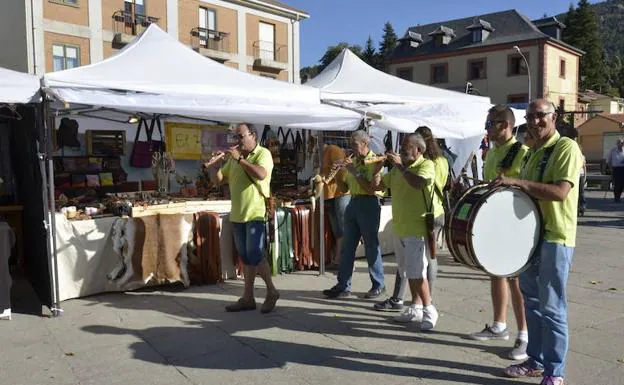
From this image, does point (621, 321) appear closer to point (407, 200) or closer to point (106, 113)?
point (407, 200)

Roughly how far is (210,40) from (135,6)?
164 inches

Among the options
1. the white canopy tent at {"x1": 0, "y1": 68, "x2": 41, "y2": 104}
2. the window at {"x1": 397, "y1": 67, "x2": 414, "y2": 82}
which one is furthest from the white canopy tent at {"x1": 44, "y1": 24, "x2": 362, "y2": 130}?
the window at {"x1": 397, "y1": 67, "x2": 414, "y2": 82}

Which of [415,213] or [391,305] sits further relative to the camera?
[391,305]

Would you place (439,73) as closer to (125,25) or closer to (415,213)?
(125,25)

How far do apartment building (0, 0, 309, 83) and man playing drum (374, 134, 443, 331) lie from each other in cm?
1726

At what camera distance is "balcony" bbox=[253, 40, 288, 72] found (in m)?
29.5

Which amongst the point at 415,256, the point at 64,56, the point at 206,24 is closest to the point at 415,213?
the point at 415,256

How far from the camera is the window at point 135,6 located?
24.7m

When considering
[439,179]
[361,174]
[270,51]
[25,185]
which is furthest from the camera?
[270,51]

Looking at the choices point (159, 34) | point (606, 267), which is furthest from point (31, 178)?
point (606, 267)

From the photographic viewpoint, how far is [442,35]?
48750 millimetres

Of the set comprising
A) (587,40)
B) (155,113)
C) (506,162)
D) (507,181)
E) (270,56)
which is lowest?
(507,181)

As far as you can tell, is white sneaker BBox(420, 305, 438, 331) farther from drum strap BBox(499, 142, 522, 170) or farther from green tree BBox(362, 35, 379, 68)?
green tree BBox(362, 35, 379, 68)

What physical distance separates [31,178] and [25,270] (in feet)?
5.68
